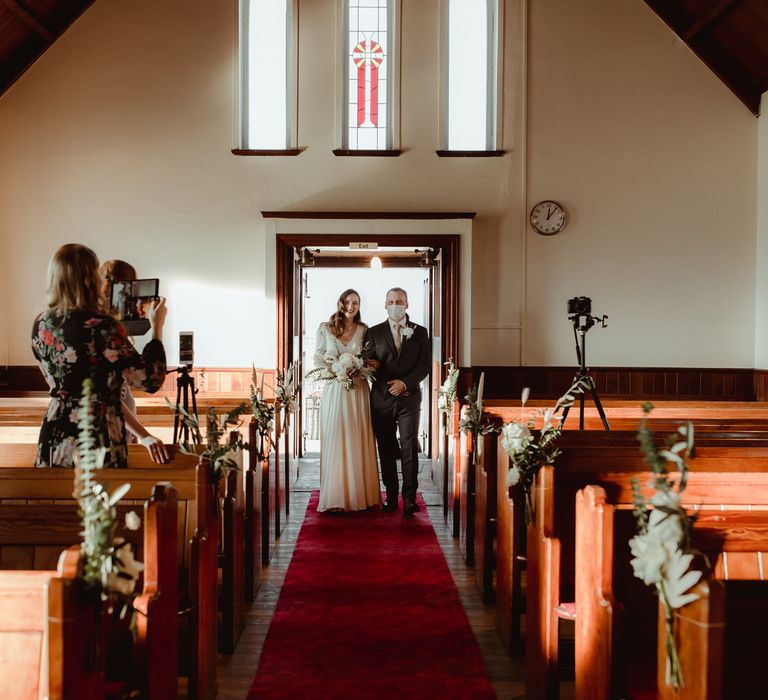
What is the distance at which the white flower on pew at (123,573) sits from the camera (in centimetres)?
149

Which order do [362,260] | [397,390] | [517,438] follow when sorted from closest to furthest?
[517,438], [397,390], [362,260]

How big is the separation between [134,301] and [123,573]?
5.60 ft

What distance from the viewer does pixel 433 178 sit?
7145 millimetres

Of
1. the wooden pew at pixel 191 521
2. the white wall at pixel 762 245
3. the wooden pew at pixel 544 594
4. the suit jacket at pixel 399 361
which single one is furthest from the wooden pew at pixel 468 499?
the white wall at pixel 762 245

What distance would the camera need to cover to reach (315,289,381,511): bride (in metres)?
5.34

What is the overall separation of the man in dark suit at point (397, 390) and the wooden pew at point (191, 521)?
2.77 metres

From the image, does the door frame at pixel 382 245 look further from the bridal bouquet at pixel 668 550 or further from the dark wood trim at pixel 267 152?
the bridal bouquet at pixel 668 550

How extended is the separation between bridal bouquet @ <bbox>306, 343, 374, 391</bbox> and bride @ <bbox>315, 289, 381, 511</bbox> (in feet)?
0.07

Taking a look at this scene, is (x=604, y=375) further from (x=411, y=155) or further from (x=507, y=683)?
(x=507, y=683)

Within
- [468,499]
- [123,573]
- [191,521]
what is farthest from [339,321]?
[123,573]

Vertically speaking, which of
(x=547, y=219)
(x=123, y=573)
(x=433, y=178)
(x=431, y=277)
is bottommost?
(x=123, y=573)

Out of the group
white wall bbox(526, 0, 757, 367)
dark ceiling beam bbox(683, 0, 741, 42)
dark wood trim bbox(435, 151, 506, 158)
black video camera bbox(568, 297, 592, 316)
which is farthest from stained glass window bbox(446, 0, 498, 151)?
black video camera bbox(568, 297, 592, 316)

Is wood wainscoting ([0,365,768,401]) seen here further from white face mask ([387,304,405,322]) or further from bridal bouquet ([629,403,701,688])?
bridal bouquet ([629,403,701,688])

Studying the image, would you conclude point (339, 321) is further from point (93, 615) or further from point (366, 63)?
point (93, 615)
